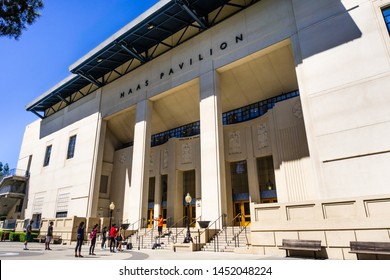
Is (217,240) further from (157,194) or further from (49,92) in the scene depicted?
(49,92)

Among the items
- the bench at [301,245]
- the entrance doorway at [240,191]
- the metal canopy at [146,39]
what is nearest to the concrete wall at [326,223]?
the bench at [301,245]

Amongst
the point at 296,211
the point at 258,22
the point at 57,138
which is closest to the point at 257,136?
the point at 258,22

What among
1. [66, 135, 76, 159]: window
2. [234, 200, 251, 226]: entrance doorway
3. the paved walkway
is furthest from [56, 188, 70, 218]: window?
[234, 200, 251, 226]: entrance doorway

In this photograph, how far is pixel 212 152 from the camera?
19.3 metres

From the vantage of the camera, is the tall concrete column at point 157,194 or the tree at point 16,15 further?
the tall concrete column at point 157,194

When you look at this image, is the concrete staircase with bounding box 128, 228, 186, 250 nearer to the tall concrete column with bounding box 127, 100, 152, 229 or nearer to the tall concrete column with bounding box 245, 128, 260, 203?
the tall concrete column with bounding box 127, 100, 152, 229

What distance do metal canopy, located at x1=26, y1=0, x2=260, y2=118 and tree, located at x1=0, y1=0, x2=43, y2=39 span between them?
40.6 feet

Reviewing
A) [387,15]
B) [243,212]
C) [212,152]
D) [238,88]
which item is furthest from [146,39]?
[387,15]

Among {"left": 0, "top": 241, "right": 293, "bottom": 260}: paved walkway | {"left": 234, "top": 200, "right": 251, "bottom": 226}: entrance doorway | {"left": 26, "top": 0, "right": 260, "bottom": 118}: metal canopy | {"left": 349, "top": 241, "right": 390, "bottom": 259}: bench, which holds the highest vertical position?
{"left": 26, "top": 0, "right": 260, "bottom": 118}: metal canopy

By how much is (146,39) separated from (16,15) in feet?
52.3

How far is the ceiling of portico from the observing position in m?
21.0

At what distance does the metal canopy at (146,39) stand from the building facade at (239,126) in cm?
16

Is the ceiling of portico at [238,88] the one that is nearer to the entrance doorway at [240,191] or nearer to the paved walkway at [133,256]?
the entrance doorway at [240,191]

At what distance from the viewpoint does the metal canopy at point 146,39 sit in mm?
21578
